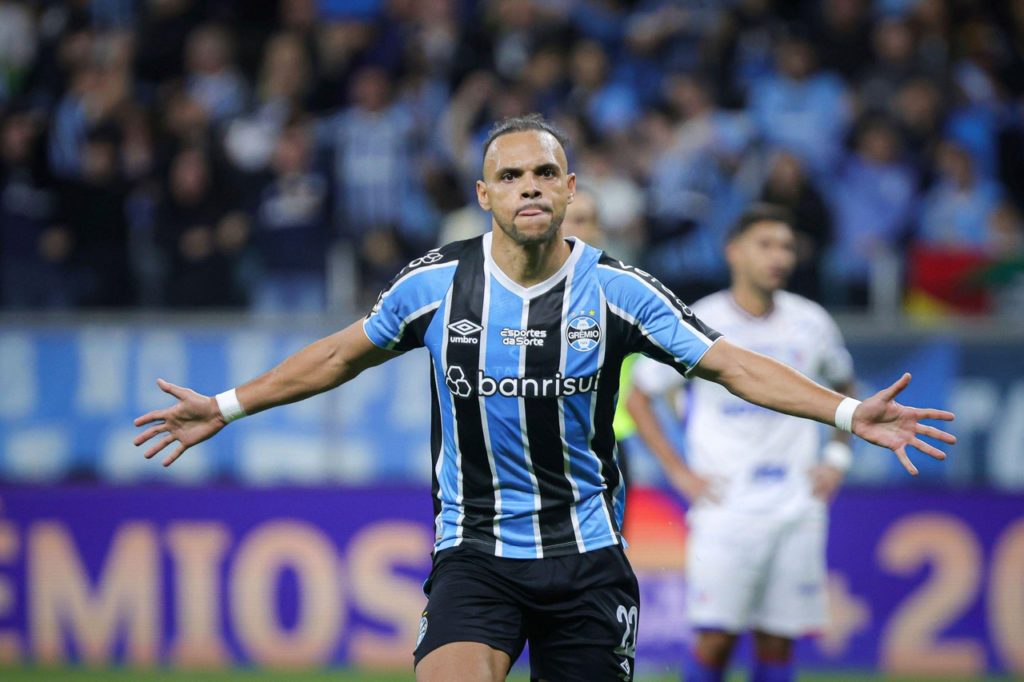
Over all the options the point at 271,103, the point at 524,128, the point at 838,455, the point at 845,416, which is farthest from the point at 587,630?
the point at 271,103

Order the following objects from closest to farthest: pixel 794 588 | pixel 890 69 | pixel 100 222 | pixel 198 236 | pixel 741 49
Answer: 1. pixel 794 588
2. pixel 198 236
3. pixel 100 222
4. pixel 890 69
5. pixel 741 49

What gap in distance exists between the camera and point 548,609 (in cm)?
473

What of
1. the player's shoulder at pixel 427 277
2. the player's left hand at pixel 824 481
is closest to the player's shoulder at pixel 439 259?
the player's shoulder at pixel 427 277

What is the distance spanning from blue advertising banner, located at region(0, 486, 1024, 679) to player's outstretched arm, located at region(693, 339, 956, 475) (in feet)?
15.0

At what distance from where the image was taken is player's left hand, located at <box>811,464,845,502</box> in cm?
713

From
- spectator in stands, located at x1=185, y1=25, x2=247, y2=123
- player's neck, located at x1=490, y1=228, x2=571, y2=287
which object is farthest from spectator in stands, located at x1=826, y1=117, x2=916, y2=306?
player's neck, located at x1=490, y1=228, x2=571, y2=287

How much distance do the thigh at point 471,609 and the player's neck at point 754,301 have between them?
2.94m

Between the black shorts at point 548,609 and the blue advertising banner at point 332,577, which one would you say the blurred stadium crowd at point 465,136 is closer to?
the blue advertising banner at point 332,577

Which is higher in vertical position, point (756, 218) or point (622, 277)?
point (756, 218)

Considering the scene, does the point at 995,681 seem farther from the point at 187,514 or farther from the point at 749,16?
the point at 749,16

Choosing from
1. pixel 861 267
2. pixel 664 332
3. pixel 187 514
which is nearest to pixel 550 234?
pixel 664 332

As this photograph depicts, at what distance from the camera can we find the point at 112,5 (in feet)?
45.5

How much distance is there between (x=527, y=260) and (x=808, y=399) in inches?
40.1

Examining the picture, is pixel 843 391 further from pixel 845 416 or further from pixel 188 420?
pixel 188 420
